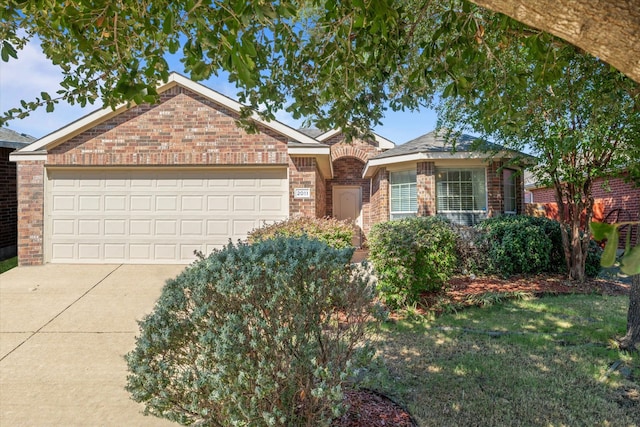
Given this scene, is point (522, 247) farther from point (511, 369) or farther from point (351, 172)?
point (351, 172)

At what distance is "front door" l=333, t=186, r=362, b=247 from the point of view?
52.4ft

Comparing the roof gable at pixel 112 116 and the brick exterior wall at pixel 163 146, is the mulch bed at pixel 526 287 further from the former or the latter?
the roof gable at pixel 112 116

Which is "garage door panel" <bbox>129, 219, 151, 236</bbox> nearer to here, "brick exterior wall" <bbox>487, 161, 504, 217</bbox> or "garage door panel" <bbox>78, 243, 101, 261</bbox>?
"garage door panel" <bbox>78, 243, 101, 261</bbox>

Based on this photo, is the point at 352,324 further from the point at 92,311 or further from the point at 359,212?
the point at 359,212

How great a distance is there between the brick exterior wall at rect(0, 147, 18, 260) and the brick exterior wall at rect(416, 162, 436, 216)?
13.1m

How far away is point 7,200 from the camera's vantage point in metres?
11.2

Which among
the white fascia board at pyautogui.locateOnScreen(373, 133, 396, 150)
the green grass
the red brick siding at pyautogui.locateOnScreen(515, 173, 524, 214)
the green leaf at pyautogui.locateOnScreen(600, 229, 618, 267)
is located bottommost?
the green grass

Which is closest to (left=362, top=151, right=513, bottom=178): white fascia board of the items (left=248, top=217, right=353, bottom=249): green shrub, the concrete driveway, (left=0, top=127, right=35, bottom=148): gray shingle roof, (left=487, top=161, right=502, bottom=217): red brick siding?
(left=487, top=161, right=502, bottom=217): red brick siding

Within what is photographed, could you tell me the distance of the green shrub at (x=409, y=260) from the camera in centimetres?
572

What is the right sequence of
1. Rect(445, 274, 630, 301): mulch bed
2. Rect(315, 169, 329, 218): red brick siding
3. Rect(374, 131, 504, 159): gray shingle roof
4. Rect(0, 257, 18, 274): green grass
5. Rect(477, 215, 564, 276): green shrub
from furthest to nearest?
Rect(374, 131, 504, 159): gray shingle roof → Rect(315, 169, 329, 218): red brick siding → Rect(0, 257, 18, 274): green grass → Rect(477, 215, 564, 276): green shrub → Rect(445, 274, 630, 301): mulch bed

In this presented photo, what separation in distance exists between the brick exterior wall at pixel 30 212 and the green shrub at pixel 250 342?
9260 millimetres

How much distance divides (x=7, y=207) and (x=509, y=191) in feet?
53.3

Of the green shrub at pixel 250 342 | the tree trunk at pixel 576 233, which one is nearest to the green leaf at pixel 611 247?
the green shrub at pixel 250 342

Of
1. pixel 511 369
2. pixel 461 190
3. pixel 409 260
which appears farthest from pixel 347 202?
pixel 511 369
